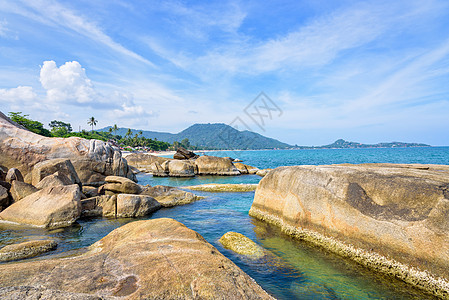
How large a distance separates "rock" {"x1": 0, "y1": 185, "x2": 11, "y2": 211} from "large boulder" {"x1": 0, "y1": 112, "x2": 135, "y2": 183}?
7.38 m

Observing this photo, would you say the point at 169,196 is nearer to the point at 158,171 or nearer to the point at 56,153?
the point at 56,153

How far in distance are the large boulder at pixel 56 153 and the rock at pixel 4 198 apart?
24.2 ft

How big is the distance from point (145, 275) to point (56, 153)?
21347 millimetres

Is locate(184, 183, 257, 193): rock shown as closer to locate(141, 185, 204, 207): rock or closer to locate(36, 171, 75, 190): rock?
locate(141, 185, 204, 207): rock

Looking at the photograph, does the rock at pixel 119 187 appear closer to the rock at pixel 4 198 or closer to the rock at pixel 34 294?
the rock at pixel 4 198

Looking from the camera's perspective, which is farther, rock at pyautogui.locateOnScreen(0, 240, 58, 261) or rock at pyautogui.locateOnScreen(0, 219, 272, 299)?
rock at pyautogui.locateOnScreen(0, 240, 58, 261)

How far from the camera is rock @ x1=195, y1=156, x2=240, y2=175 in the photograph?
1614 inches

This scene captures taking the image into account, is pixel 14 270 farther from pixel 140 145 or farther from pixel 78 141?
pixel 140 145

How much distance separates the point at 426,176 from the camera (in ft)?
25.1

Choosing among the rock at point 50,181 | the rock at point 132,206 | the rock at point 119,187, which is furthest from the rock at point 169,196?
the rock at point 50,181

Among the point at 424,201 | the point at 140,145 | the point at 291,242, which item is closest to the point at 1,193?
the point at 291,242

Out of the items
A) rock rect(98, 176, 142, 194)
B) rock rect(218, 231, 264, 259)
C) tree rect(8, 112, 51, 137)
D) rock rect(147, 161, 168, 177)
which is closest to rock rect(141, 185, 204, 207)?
rock rect(98, 176, 142, 194)

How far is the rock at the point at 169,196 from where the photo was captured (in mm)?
17297

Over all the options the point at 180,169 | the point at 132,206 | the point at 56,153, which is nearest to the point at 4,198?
the point at 132,206
